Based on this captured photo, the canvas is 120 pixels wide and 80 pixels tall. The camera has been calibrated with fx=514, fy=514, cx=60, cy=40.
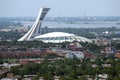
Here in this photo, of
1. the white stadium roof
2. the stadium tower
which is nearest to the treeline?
the white stadium roof

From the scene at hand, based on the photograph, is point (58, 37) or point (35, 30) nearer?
point (58, 37)

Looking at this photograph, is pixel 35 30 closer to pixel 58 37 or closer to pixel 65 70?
pixel 58 37

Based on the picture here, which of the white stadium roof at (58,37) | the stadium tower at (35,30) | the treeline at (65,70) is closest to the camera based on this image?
the treeline at (65,70)

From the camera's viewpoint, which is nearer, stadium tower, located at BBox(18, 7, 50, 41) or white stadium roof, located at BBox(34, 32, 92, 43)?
white stadium roof, located at BBox(34, 32, 92, 43)

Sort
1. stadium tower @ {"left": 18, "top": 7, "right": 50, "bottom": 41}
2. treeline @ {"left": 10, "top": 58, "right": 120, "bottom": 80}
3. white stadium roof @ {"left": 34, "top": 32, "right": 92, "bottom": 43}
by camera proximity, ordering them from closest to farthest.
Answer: treeline @ {"left": 10, "top": 58, "right": 120, "bottom": 80} < white stadium roof @ {"left": 34, "top": 32, "right": 92, "bottom": 43} < stadium tower @ {"left": 18, "top": 7, "right": 50, "bottom": 41}

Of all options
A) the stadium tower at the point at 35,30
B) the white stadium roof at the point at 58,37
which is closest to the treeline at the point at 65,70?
the white stadium roof at the point at 58,37

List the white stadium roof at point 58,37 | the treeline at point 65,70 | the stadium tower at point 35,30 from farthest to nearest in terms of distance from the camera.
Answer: the stadium tower at point 35,30
the white stadium roof at point 58,37
the treeline at point 65,70

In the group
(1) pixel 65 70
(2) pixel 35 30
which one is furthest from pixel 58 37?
(1) pixel 65 70

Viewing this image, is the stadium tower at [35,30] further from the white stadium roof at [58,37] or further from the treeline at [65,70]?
the treeline at [65,70]

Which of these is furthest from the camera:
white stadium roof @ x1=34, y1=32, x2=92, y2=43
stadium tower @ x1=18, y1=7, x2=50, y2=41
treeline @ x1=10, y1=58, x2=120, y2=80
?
stadium tower @ x1=18, y1=7, x2=50, y2=41

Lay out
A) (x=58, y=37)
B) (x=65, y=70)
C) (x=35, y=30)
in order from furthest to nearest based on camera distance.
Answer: (x=35, y=30)
(x=58, y=37)
(x=65, y=70)

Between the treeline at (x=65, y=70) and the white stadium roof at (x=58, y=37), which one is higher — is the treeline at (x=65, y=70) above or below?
above

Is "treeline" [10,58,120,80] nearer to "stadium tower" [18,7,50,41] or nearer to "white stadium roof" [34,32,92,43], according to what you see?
"white stadium roof" [34,32,92,43]
